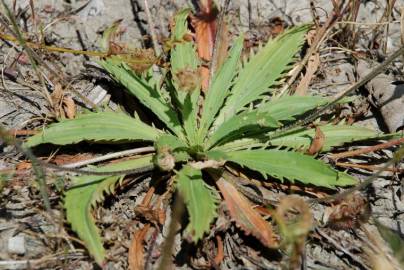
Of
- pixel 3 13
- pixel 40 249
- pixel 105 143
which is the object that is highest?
pixel 3 13

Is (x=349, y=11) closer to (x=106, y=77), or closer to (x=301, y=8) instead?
(x=301, y=8)

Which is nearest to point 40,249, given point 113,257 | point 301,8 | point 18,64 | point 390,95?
point 113,257

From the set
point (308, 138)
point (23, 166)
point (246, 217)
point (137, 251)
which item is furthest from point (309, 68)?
point (23, 166)

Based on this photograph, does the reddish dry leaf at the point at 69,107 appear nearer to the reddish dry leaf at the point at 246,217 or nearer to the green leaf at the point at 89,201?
the green leaf at the point at 89,201

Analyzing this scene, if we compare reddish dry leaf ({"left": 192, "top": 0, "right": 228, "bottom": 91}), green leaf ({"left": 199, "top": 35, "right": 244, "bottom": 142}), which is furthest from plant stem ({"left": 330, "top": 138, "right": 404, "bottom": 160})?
reddish dry leaf ({"left": 192, "top": 0, "right": 228, "bottom": 91})

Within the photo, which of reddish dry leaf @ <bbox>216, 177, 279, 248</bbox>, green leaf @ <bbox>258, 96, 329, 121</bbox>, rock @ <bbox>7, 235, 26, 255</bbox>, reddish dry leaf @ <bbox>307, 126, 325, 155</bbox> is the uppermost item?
green leaf @ <bbox>258, 96, 329, 121</bbox>

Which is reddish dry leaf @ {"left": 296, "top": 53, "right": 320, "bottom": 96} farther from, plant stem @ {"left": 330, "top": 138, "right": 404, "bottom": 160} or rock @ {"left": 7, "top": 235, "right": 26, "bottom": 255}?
rock @ {"left": 7, "top": 235, "right": 26, "bottom": 255}
